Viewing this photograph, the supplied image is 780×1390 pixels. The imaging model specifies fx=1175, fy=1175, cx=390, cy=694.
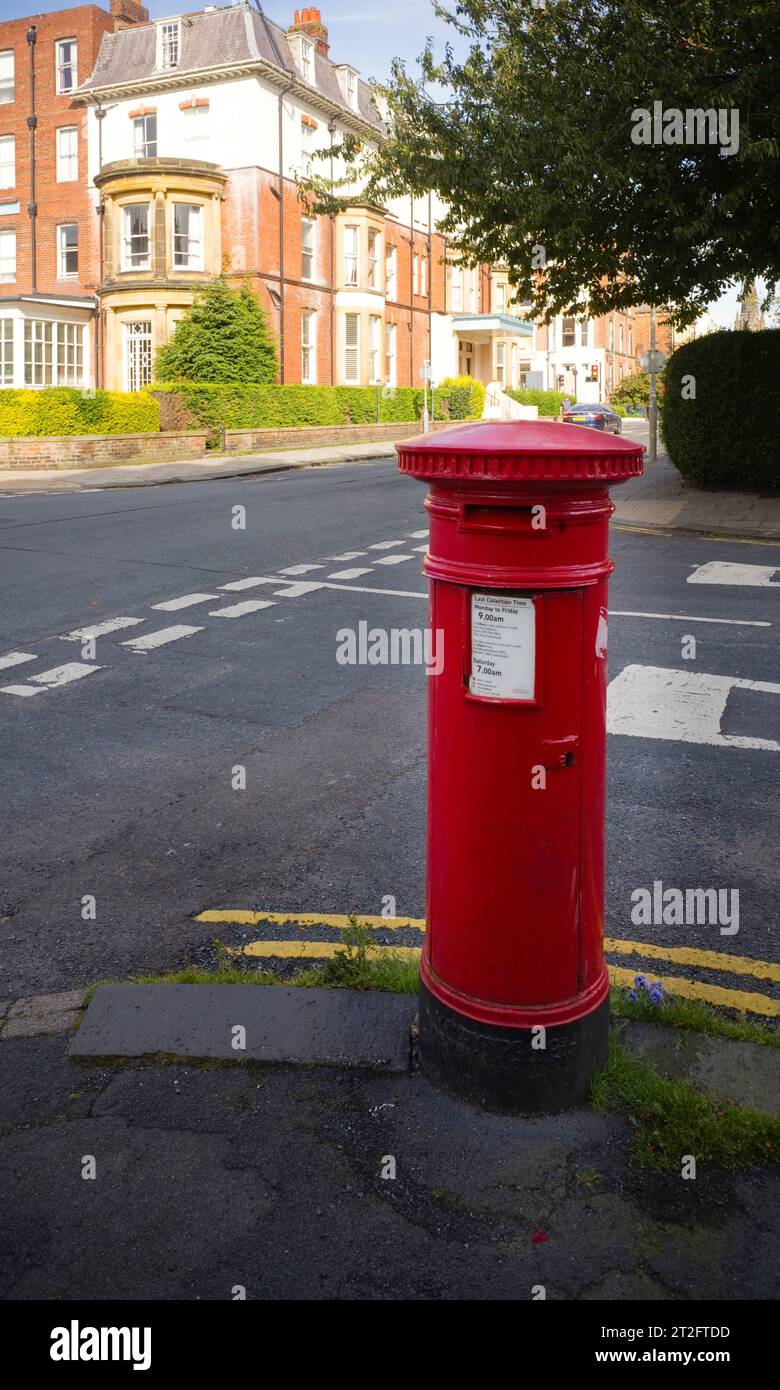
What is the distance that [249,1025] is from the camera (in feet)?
11.8

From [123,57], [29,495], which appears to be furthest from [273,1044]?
[123,57]

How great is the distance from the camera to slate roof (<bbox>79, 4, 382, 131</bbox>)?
39.9 meters

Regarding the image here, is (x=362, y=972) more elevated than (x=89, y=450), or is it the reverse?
(x=89, y=450)

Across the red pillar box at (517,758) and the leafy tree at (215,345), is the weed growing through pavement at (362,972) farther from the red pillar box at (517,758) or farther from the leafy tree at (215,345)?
the leafy tree at (215,345)

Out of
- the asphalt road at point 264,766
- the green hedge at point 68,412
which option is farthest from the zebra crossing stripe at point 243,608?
the green hedge at point 68,412

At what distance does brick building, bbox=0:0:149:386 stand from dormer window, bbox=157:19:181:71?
3536mm

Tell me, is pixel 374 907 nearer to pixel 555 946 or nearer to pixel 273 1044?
pixel 273 1044

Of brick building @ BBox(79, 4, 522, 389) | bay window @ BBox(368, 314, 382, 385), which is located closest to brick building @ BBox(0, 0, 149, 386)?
brick building @ BBox(79, 4, 522, 389)

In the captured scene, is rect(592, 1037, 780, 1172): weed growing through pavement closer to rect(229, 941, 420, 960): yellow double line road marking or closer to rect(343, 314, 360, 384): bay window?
rect(229, 941, 420, 960): yellow double line road marking

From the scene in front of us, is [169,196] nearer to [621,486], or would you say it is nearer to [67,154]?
[67,154]

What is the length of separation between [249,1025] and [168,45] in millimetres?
45513

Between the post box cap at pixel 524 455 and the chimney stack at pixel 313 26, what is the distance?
48313 mm

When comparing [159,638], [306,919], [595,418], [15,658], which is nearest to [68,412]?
[159,638]

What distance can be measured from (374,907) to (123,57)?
45980 mm
